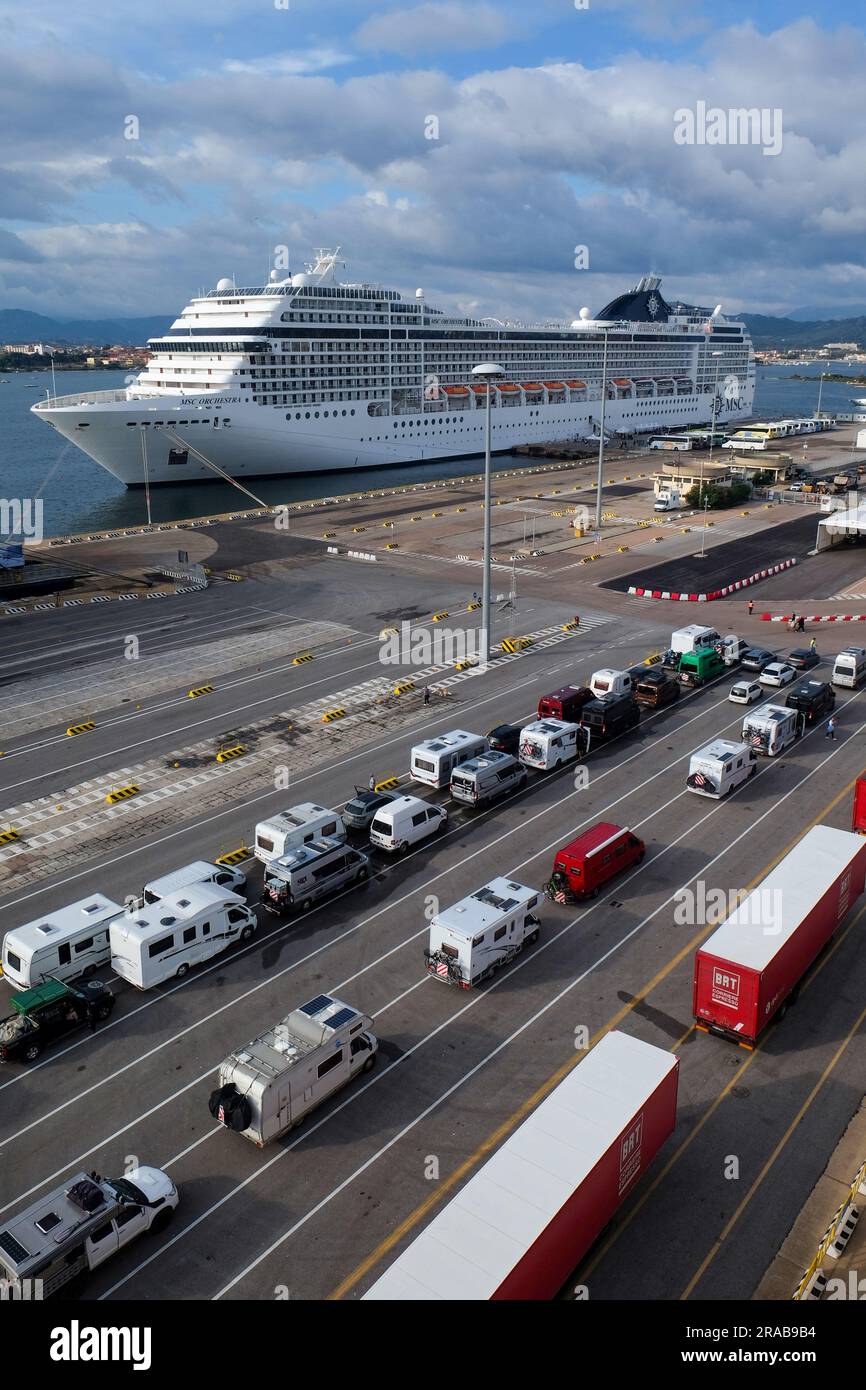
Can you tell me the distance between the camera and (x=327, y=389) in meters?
95.8

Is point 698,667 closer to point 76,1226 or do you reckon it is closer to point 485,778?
point 485,778

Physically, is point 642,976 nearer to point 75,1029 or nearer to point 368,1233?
point 368,1233

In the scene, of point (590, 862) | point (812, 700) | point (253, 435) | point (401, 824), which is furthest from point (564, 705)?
point (253, 435)

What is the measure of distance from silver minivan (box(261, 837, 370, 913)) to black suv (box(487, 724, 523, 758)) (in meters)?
7.66

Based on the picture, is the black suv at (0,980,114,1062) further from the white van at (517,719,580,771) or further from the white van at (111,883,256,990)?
the white van at (517,719,580,771)

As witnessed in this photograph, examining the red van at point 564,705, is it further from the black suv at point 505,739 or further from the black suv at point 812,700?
the black suv at point 812,700

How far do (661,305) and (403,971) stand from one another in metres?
150

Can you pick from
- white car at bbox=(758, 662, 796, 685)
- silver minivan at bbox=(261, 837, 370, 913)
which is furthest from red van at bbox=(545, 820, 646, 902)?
white car at bbox=(758, 662, 796, 685)

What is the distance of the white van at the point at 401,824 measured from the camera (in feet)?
80.0

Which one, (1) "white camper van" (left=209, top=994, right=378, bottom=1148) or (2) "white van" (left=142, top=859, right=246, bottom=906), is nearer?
(1) "white camper van" (left=209, top=994, right=378, bottom=1148)

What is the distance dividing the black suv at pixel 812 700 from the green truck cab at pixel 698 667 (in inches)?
152

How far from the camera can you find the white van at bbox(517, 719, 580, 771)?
29250mm
